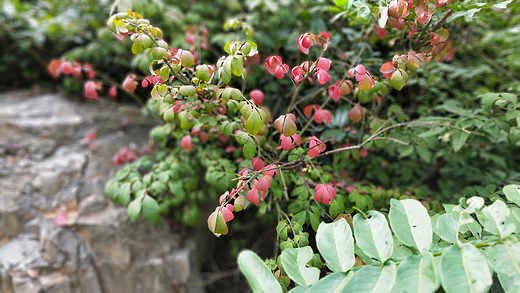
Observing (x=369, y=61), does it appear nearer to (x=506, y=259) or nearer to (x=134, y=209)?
(x=506, y=259)

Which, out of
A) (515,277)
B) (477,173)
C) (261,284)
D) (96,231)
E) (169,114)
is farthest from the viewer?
(96,231)

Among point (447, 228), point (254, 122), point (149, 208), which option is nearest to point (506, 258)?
point (447, 228)

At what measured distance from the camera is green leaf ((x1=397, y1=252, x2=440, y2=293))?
21.5 inches

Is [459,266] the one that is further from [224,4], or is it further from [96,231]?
[224,4]

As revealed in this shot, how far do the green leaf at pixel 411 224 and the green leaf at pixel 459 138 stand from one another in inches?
17.7

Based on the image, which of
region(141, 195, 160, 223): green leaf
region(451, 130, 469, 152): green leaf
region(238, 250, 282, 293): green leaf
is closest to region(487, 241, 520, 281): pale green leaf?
region(238, 250, 282, 293): green leaf

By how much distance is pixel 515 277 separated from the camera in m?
0.53

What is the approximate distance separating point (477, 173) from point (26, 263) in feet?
6.44

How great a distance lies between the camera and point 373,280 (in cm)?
59

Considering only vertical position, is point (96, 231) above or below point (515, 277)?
below

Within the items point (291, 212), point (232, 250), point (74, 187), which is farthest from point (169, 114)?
point (232, 250)

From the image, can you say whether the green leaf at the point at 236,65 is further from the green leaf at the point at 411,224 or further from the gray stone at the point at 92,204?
the gray stone at the point at 92,204

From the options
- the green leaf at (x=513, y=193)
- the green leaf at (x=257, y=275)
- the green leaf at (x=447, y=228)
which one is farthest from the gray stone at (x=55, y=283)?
the green leaf at (x=513, y=193)

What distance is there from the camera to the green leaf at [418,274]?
0.55 metres
